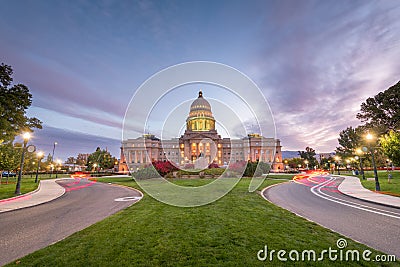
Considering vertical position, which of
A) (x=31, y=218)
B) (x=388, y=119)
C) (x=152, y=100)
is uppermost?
(x=388, y=119)

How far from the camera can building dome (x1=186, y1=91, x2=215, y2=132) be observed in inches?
4147

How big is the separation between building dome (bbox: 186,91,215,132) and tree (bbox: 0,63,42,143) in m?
86.2

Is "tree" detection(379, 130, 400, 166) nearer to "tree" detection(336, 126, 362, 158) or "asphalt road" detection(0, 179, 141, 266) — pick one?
"asphalt road" detection(0, 179, 141, 266)

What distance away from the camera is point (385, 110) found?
3947 cm

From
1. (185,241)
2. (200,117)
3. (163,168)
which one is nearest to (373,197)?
(185,241)

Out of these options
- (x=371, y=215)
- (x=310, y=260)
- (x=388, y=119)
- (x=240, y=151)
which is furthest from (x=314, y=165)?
(x=310, y=260)

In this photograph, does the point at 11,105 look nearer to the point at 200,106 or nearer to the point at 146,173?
the point at 146,173

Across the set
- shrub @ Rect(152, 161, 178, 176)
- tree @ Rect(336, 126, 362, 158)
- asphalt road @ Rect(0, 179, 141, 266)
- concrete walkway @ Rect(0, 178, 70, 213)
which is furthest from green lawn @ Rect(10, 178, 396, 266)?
tree @ Rect(336, 126, 362, 158)

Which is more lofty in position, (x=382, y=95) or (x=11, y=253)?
(x=382, y=95)

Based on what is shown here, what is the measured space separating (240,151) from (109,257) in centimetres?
10516

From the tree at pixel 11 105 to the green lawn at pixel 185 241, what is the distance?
1567cm

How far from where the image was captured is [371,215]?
9367 mm

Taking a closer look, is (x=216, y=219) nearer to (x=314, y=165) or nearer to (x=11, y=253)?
(x=11, y=253)

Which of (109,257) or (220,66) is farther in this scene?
(220,66)
